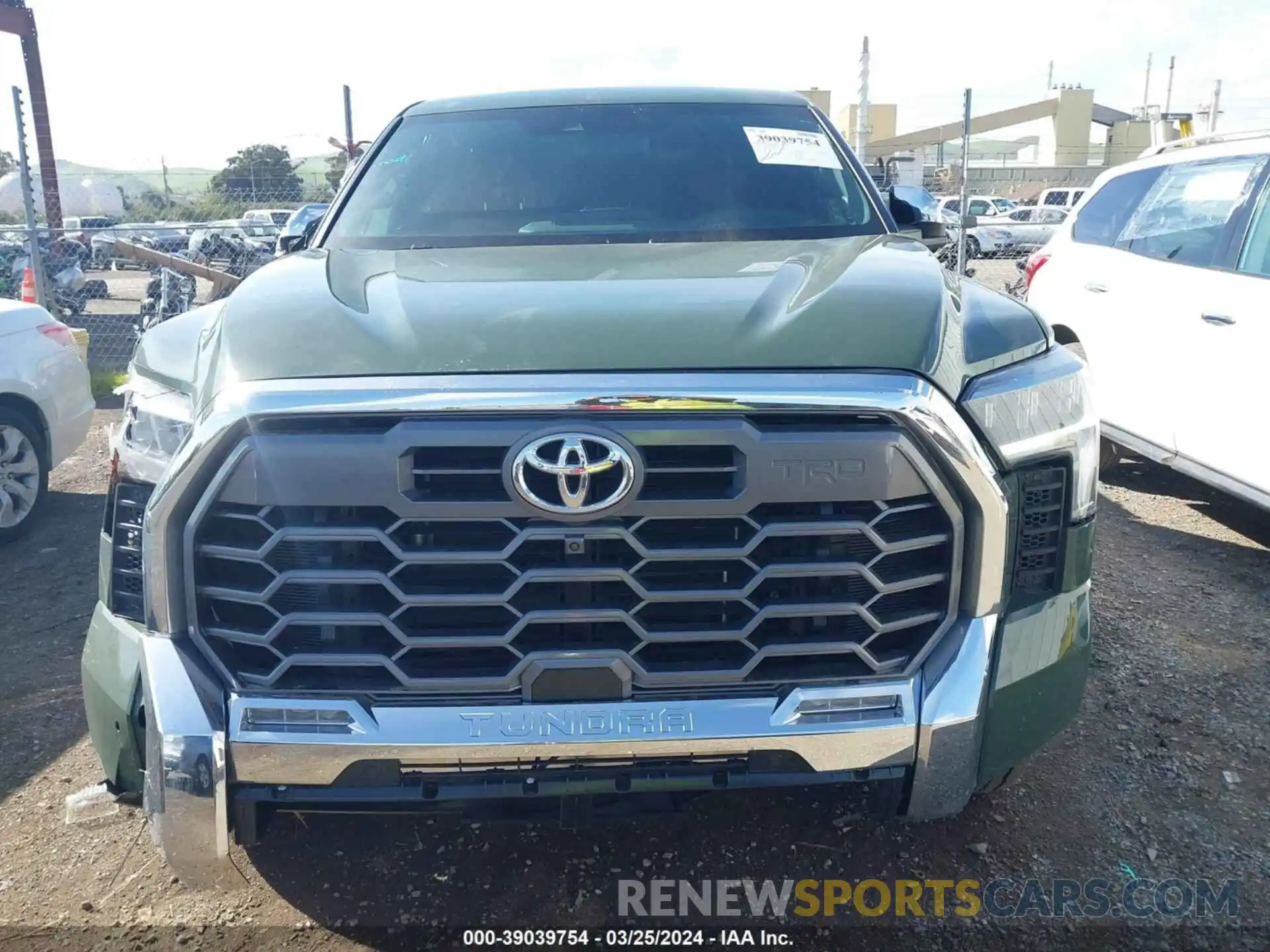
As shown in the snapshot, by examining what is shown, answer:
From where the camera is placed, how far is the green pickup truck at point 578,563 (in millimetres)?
1845

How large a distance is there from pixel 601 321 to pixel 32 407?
14.4ft

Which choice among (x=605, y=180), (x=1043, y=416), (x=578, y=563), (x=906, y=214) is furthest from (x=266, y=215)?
(x=1043, y=416)

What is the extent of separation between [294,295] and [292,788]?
1.09m

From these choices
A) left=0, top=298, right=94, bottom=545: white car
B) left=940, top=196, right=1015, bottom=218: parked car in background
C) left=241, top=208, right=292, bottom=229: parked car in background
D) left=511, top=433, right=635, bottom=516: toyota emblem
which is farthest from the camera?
left=940, top=196, right=1015, bottom=218: parked car in background

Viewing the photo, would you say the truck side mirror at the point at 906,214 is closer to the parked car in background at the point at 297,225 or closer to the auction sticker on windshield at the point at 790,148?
the auction sticker on windshield at the point at 790,148

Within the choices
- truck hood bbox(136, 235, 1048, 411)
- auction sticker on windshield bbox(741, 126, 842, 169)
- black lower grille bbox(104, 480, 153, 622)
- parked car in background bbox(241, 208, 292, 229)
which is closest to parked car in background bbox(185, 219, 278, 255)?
parked car in background bbox(241, 208, 292, 229)

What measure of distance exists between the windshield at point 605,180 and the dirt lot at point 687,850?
1.69m

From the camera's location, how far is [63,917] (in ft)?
7.94

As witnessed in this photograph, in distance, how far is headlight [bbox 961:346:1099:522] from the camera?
1986mm

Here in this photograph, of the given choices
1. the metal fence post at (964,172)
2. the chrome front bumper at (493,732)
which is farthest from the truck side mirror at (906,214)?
the metal fence post at (964,172)

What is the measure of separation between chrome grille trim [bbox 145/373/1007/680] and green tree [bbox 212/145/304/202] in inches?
512

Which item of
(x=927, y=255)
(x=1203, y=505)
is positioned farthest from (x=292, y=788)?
(x=1203, y=505)

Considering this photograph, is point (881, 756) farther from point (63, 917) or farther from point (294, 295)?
point (63, 917)

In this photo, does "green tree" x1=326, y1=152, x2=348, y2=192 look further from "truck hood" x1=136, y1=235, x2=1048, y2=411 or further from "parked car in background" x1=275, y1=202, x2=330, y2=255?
"truck hood" x1=136, y1=235, x2=1048, y2=411
